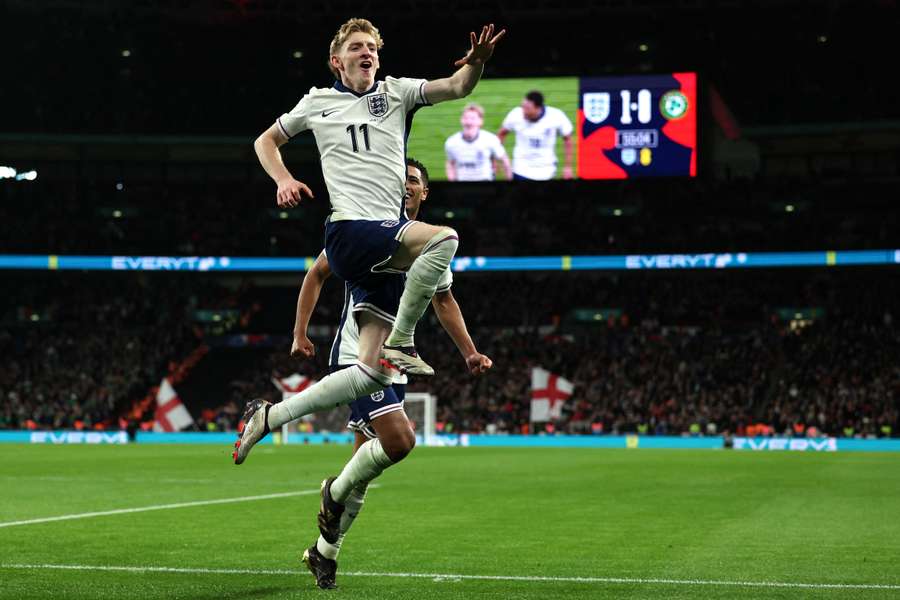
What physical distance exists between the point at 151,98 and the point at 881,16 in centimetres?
3152

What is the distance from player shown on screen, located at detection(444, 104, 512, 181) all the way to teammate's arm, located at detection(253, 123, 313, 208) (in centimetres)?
3730

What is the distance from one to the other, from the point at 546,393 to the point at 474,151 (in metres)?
9.50

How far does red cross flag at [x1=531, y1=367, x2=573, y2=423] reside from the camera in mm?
42281

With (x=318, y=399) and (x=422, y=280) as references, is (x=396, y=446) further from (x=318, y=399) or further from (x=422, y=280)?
(x=422, y=280)

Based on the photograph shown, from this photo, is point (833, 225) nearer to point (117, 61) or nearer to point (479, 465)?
point (479, 465)

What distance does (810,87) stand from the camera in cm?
5000

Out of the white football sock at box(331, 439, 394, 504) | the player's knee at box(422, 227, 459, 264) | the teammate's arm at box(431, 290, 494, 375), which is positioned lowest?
the white football sock at box(331, 439, 394, 504)

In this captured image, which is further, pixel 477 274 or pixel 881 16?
pixel 477 274

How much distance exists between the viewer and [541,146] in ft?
146

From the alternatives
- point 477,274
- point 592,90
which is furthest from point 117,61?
point 592,90

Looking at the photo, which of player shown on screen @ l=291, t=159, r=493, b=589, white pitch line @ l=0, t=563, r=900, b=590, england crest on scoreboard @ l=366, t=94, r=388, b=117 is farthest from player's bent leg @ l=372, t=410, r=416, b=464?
england crest on scoreboard @ l=366, t=94, r=388, b=117

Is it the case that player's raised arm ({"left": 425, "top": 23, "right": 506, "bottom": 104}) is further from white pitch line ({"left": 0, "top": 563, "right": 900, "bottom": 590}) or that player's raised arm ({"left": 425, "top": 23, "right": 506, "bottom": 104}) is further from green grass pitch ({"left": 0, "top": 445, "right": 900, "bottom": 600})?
white pitch line ({"left": 0, "top": 563, "right": 900, "bottom": 590})

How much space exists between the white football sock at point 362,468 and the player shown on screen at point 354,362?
0.20 ft

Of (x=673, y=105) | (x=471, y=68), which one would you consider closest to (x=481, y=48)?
Answer: (x=471, y=68)
